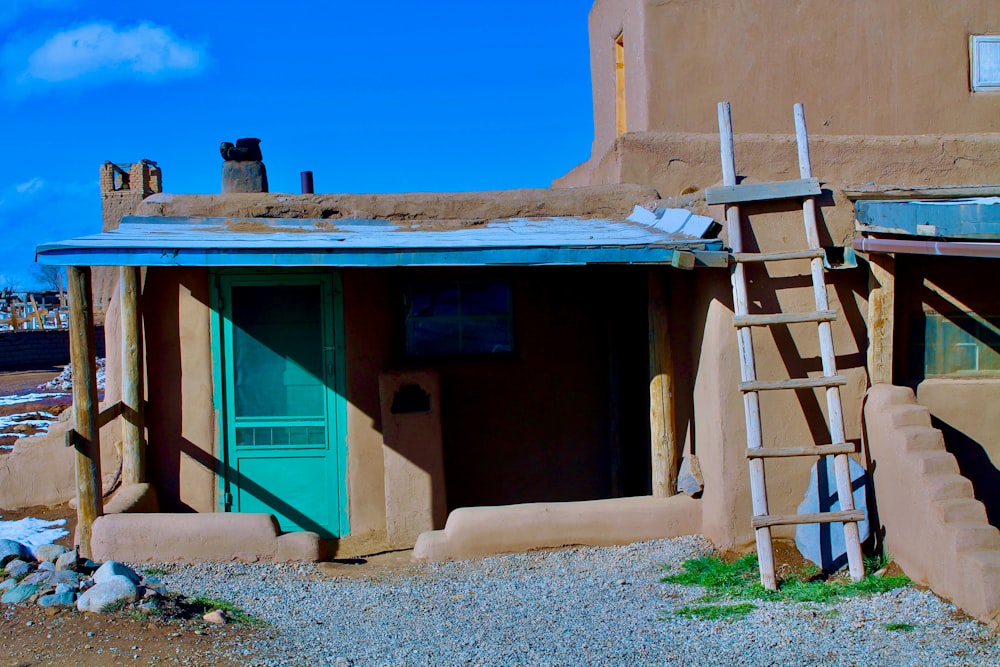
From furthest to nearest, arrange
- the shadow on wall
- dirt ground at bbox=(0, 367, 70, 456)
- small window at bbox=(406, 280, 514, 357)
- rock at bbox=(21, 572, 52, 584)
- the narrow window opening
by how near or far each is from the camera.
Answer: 1. dirt ground at bbox=(0, 367, 70, 456)
2. the narrow window opening
3. small window at bbox=(406, 280, 514, 357)
4. the shadow on wall
5. rock at bbox=(21, 572, 52, 584)

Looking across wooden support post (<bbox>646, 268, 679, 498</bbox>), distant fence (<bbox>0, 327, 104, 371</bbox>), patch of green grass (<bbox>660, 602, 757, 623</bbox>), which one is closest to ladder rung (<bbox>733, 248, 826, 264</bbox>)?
wooden support post (<bbox>646, 268, 679, 498</bbox>)

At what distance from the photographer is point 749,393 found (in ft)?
19.9

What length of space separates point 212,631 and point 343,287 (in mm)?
3544

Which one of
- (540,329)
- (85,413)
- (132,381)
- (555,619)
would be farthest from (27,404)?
(555,619)

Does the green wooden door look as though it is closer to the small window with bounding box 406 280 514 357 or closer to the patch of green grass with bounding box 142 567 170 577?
the small window with bounding box 406 280 514 357

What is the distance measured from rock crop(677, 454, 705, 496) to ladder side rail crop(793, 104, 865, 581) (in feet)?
3.27

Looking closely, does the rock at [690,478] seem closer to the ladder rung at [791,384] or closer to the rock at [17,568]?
the ladder rung at [791,384]

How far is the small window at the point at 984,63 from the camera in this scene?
26.5 feet

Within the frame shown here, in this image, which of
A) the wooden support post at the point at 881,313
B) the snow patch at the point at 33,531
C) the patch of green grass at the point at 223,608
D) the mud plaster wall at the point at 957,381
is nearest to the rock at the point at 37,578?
the patch of green grass at the point at 223,608

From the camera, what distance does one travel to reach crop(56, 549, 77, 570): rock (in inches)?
215

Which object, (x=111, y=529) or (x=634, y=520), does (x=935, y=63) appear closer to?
(x=634, y=520)

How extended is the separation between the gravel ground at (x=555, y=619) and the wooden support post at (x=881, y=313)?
1.56 m

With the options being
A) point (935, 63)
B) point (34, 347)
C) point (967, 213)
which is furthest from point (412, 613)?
point (34, 347)

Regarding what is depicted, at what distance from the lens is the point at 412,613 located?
5.46 meters
